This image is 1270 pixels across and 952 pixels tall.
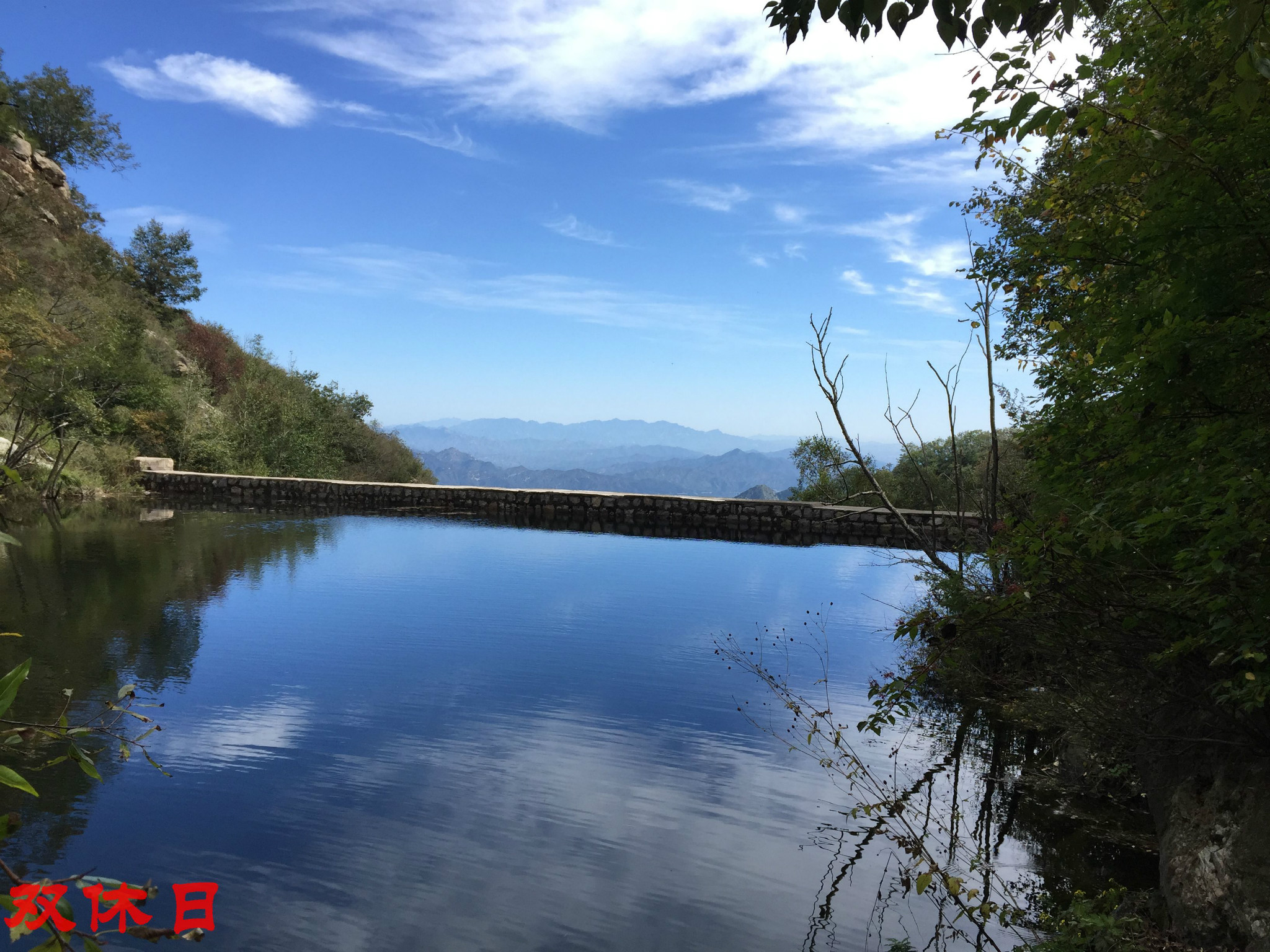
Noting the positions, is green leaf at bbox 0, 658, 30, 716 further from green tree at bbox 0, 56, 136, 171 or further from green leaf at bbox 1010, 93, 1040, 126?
green tree at bbox 0, 56, 136, 171

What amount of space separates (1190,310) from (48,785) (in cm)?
605

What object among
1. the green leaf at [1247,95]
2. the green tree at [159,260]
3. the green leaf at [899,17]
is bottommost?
the green leaf at [1247,95]

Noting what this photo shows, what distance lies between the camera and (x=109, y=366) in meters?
20.7

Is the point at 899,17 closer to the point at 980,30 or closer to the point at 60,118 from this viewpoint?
the point at 980,30

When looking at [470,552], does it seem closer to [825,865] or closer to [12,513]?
[12,513]

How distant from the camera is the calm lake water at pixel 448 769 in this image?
12.0 ft

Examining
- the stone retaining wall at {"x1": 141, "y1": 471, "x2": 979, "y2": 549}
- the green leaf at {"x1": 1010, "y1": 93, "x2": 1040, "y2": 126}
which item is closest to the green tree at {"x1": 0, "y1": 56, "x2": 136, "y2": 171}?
the stone retaining wall at {"x1": 141, "y1": 471, "x2": 979, "y2": 549}

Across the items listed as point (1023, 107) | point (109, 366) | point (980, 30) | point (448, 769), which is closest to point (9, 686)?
point (980, 30)

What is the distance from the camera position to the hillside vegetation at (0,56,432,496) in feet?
58.5

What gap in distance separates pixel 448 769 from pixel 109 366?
2043 centimetres

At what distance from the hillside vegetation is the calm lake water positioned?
8.86 m

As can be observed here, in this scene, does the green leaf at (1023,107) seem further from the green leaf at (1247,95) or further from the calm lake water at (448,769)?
the calm lake water at (448,769)

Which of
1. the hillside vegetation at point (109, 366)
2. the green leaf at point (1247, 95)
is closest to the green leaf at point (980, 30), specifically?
the green leaf at point (1247, 95)

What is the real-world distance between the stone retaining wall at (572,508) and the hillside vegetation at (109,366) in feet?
8.06
